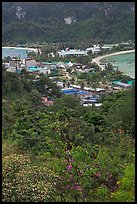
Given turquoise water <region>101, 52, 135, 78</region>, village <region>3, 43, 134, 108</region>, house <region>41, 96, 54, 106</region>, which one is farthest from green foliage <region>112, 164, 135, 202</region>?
turquoise water <region>101, 52, 135, 78</region>

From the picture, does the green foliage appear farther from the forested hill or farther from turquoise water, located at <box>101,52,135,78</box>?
the forested hill

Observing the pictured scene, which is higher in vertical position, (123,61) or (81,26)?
(81,26)

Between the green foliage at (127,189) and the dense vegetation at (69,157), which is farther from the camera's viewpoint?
the green foliage at (127,189)

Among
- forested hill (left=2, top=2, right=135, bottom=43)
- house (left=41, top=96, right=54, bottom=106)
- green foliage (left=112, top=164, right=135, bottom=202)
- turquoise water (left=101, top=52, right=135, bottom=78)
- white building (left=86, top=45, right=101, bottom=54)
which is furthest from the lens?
forested hill (left=2, top=2, right=135, bottom=43)

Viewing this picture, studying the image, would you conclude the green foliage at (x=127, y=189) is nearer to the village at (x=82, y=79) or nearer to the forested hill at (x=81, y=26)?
the village at (x=82, y=79)

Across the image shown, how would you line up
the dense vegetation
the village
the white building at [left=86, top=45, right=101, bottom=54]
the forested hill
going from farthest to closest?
the forested hill
the white building at [left=86, top=45, right=101, bottom=54]
the village
the dense vegetation

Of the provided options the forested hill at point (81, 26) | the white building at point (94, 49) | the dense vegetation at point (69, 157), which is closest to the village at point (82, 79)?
the dense vegetation at point (69, 157)

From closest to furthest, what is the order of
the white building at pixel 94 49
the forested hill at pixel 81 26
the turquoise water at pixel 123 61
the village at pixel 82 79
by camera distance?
the village at pixel 82 79 → the turquoise water at pixel 123 61 → the white building at pixel 94 49 → the forested hill at pixel 81 26

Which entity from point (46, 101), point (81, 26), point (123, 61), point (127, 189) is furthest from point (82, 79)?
point (81, 26)

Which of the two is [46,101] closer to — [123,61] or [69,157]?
[69,157]

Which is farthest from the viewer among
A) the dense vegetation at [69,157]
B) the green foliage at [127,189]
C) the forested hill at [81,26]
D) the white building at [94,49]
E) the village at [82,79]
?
the forested hill at [81,26]
